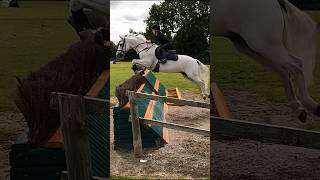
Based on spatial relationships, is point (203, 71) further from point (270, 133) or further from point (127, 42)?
point (270, 133)

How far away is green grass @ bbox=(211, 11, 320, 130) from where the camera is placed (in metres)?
2.11

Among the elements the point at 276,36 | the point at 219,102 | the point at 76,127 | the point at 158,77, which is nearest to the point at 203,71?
the point at 219,102

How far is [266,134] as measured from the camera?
1837mm

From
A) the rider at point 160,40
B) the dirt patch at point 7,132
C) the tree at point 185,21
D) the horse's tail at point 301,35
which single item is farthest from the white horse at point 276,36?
the dirt patch at point 7,132

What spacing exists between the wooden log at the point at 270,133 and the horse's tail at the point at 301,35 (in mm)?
381

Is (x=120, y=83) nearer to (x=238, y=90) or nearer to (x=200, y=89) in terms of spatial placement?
(x=200, y=89)

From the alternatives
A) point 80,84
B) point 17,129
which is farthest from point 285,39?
point 17,129

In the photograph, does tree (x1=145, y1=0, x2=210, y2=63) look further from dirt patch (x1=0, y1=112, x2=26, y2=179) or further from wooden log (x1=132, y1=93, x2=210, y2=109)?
dirt patch (x1=0, y1=112, x2=26, y2=179)

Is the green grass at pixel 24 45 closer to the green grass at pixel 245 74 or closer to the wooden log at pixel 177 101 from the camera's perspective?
the wooden log at pixel 177 101

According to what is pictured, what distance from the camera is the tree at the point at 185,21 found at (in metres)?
2.24

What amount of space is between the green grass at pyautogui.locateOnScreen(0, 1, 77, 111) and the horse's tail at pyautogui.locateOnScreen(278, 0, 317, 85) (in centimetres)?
282

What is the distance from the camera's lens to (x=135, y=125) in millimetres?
2912

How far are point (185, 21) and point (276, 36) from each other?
51cm

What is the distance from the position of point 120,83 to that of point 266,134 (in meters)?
1.15
